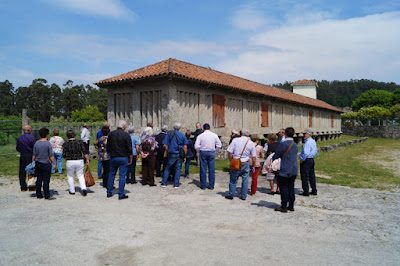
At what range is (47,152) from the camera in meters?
6.09

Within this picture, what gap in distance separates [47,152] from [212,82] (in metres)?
8.48

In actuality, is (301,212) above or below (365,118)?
below

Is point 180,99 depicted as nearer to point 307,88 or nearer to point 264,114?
point 264,114

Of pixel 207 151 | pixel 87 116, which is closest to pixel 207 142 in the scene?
pixel 207 151

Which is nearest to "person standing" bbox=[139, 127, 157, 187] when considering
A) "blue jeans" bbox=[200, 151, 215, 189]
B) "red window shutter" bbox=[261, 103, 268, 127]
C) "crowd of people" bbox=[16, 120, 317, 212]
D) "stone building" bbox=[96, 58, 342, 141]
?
"crowd of people" bbox=[16, 120, 317, 212]

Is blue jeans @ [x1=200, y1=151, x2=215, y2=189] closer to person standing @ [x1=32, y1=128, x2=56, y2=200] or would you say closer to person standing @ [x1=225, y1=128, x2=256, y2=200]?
person standing @ [x1=225, y1=128, x2=256, y2=200]

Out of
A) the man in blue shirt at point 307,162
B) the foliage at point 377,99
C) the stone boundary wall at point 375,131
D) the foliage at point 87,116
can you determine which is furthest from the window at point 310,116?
the foliage at point 377,99

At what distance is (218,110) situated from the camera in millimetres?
14258

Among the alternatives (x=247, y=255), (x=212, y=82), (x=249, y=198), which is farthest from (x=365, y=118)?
(x=247, y=255)

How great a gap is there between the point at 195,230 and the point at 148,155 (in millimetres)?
3623

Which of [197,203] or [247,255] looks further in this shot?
[197,203]

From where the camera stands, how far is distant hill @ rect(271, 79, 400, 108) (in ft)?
327

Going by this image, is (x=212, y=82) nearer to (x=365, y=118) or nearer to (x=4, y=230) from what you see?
(x=4, y=230)

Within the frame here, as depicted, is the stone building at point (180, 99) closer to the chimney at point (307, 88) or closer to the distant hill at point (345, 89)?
the chimney at point (307, 88)
